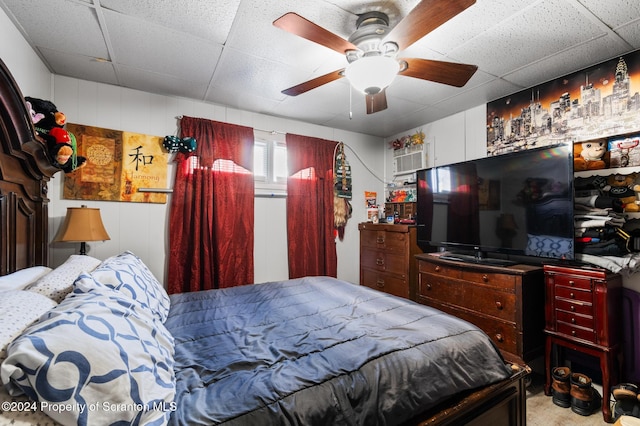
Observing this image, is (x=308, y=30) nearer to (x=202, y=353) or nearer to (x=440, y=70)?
(x=440, y=70)

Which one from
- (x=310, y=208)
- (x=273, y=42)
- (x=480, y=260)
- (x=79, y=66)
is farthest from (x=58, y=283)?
(x=480, y=260)

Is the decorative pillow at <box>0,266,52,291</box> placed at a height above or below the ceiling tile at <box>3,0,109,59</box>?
below

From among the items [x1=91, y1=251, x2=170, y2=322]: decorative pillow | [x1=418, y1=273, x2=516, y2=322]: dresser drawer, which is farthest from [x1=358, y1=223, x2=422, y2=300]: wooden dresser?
[x1=91, y1=251, x2=170, y2=322]: decorative pillow

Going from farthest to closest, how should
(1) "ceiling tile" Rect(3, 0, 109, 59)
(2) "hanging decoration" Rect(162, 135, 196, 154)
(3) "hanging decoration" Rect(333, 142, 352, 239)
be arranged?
(3) "hanging decoration" Rect(333, 142, 352, 239) < (2) "hanging decoration" Rect(162, 135, 196, 154) < (1) "ceiling tile" Rect(3, 0, 109, 59)

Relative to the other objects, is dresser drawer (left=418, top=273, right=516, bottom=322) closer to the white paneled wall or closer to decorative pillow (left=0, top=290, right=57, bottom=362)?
the white paneled wall

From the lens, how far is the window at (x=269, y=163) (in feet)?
11.2

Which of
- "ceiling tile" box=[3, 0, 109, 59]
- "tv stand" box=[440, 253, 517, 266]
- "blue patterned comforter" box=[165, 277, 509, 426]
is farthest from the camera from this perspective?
"tv stand" box=[440, 253, 517, 266]

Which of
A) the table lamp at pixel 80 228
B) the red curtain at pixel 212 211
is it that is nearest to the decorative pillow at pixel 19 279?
the table lamp at pixel 80 228

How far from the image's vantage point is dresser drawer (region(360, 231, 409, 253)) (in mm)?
3350

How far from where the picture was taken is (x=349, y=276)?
4.03m

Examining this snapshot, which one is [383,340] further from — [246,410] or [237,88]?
[237,88]

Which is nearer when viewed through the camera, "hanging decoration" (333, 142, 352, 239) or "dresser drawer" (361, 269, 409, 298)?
"dresser drawer" (361, 269, 409, 298)

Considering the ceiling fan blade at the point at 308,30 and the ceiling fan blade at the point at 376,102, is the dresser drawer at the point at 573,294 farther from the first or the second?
the ceiling fan blade at the point at 308,30

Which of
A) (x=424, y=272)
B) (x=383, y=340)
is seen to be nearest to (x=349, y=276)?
(x=424, y=272)
